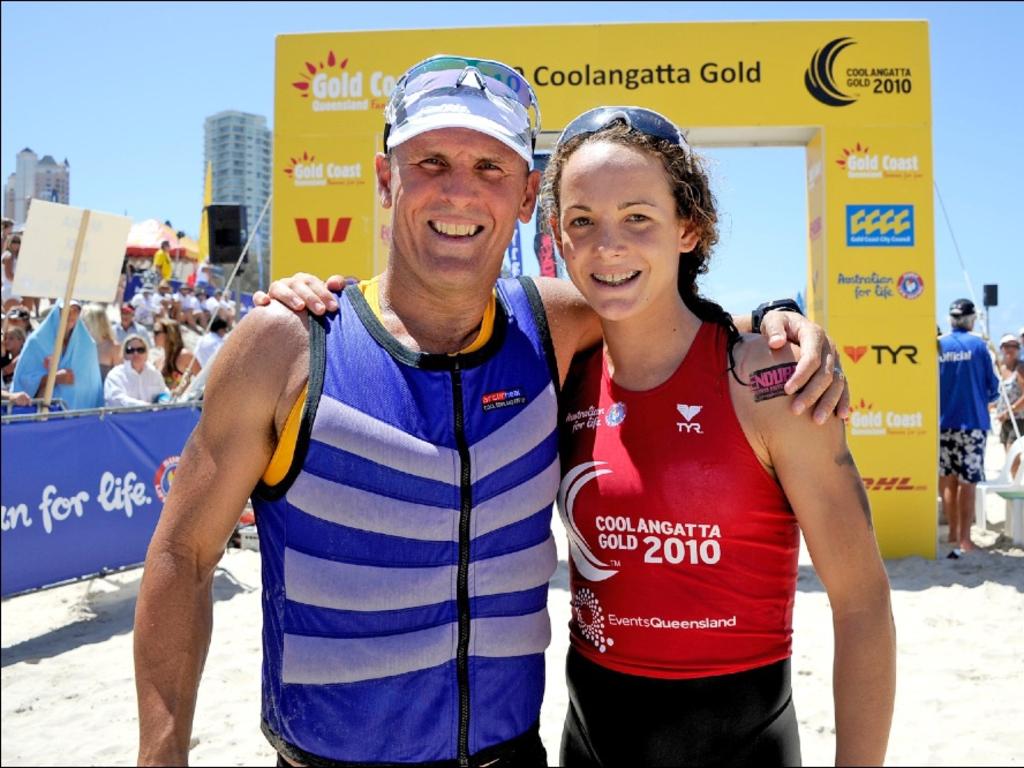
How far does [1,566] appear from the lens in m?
5.15

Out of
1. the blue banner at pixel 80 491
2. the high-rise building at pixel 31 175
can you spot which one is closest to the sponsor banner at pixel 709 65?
the blue banner at pixel 80 491

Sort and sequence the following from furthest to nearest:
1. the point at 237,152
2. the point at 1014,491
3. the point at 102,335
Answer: the point at 237,152 < the point at 102,335 < the point at 1014,491

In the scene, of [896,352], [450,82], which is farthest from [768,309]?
[896,352]

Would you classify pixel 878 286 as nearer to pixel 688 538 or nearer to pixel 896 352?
pixel 896 352

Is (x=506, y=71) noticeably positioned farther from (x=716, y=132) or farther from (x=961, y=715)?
(x=716, y=132)

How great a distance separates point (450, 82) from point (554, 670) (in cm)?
376

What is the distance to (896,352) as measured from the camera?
712 centimetres

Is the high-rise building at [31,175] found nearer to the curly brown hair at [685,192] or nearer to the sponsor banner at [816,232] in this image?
the sponsor banner at [816,232]

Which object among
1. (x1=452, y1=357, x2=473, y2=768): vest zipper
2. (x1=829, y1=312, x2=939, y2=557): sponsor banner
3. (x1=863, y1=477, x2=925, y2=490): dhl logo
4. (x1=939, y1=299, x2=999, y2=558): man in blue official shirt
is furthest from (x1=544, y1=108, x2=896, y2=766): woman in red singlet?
(x1=939, y1=299, x2=999, y2=558): man in blue official shirt

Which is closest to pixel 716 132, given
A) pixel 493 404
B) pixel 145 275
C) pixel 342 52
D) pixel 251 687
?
pixel 342 52

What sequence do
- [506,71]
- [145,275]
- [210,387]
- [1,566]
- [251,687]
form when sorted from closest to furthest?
[210,387], [506,71], [251,687], [1,566], [145,275]

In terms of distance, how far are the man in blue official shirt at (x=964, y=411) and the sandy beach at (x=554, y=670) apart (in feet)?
0.88

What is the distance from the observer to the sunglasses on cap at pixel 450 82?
1.77 m

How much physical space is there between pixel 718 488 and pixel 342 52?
6525 millimetres
